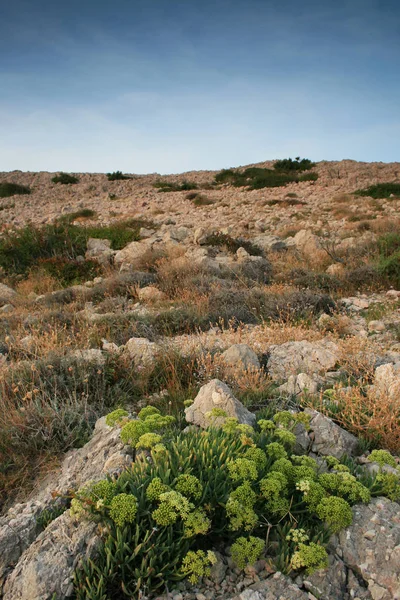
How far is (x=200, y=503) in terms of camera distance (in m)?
2.18

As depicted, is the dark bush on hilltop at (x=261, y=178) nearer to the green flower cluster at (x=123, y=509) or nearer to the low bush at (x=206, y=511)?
the low bush at (x=206, y=511)

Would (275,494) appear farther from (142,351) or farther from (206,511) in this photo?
(142,351)

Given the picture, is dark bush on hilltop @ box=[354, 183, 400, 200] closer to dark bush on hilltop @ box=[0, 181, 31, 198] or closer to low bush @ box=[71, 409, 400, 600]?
low bush @ box=[71, 409, 400, 600]

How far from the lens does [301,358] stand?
15.5 ft

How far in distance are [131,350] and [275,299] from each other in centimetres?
289

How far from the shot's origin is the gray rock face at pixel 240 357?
4.36 metres

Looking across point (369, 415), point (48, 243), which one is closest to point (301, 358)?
point (369, 415)

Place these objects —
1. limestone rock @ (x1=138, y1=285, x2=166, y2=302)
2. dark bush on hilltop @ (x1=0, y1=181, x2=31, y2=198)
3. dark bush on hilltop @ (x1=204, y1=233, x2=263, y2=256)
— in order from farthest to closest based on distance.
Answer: dark bush on hilltop @ (x1=0, y1=181, x2=31, y2=198), dark bush on hilltop @ (x1=204, y1=233, x2=263, y2=256), limestone rock @ (x1=138, y1=285, x2=166, y2=302)

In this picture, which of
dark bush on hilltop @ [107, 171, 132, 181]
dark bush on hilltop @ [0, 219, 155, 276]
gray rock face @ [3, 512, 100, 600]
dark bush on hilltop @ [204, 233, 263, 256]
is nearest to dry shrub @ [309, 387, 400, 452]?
gray rock face @ [3, 512, 100, 600]

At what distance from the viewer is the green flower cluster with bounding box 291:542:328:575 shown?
2.01 m

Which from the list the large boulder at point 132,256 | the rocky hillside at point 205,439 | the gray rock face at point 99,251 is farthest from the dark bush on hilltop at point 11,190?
the rocky hillside at point 205,439

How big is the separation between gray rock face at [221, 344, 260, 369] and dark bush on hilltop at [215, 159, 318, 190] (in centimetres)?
2061

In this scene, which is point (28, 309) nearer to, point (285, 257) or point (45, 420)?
point (45, 420)

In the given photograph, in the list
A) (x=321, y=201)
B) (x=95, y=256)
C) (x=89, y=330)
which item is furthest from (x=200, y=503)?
(x=321, y=201)
